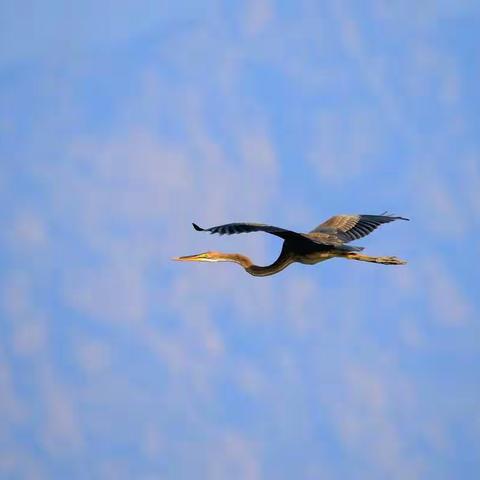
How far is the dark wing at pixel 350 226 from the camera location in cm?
3691

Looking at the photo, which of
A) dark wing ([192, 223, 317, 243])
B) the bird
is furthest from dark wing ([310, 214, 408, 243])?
dark wing ([192, 223, 317, 243])

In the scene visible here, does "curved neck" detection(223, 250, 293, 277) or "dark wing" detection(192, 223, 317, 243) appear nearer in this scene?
"dark wing" detection(192, 223, 317, 243)

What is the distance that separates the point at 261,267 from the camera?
3659 cm

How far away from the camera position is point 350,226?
3766cm

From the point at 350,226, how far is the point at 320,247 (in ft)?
7.56

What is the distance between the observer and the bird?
116 feet

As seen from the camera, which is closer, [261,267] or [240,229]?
[240,229]

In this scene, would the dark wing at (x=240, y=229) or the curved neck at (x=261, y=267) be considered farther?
the curved neck at (x=261, y=267)

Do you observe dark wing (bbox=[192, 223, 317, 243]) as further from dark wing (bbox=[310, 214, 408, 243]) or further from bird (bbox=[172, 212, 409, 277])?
dark wing (bbox=[310, 214, 408, 243])

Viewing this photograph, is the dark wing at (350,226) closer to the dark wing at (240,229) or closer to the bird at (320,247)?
the bird at (320,247)

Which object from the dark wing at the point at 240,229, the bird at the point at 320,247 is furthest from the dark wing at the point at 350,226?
the dark wing at the point at 240,229

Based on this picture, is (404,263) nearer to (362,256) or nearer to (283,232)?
(362,256)

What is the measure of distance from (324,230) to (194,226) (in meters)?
6.15

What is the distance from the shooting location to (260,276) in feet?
121
